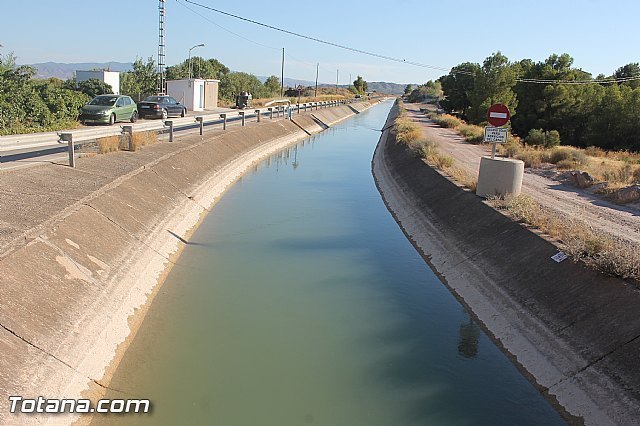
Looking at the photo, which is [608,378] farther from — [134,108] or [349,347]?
[134,108]

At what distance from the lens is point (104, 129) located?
17.8m

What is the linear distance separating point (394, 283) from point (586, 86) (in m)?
43.7

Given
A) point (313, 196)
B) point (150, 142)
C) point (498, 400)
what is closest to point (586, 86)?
point (313, 196)

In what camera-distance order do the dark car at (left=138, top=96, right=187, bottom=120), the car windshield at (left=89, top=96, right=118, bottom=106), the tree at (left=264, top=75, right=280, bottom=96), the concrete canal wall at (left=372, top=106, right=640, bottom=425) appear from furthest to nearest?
1. the tree at (left=264, top=75, right=280, bottom=96)
2. the dark car at (left=138, top=96, right=187, bottom=120)
3. the car windshield at (left=89, top=96, right=118, bottom=106)
4. the concrete canal wall at (left=372, top=106, right=640, bottom=425)

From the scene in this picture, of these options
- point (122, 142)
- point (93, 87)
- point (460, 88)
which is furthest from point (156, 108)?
point (460, 88)

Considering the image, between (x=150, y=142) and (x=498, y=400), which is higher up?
(x=150, y=142)

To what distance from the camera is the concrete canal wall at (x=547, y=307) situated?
309 inches

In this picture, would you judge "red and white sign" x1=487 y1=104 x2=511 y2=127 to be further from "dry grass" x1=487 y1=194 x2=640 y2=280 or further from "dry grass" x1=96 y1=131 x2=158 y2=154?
"dry grass" x1=96 y1=131 x2=158 y2=154

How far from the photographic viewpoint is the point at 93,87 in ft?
132

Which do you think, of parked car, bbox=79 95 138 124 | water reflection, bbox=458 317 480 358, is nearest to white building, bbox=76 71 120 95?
parked car, bbox=79 95 138 124

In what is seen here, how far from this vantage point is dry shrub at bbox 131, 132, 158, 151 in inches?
837

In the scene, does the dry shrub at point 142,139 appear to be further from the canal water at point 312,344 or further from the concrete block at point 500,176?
the concrete block at point 500,176

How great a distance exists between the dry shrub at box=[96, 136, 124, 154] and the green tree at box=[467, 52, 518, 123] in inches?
1410

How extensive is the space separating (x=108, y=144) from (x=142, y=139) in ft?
8.40
